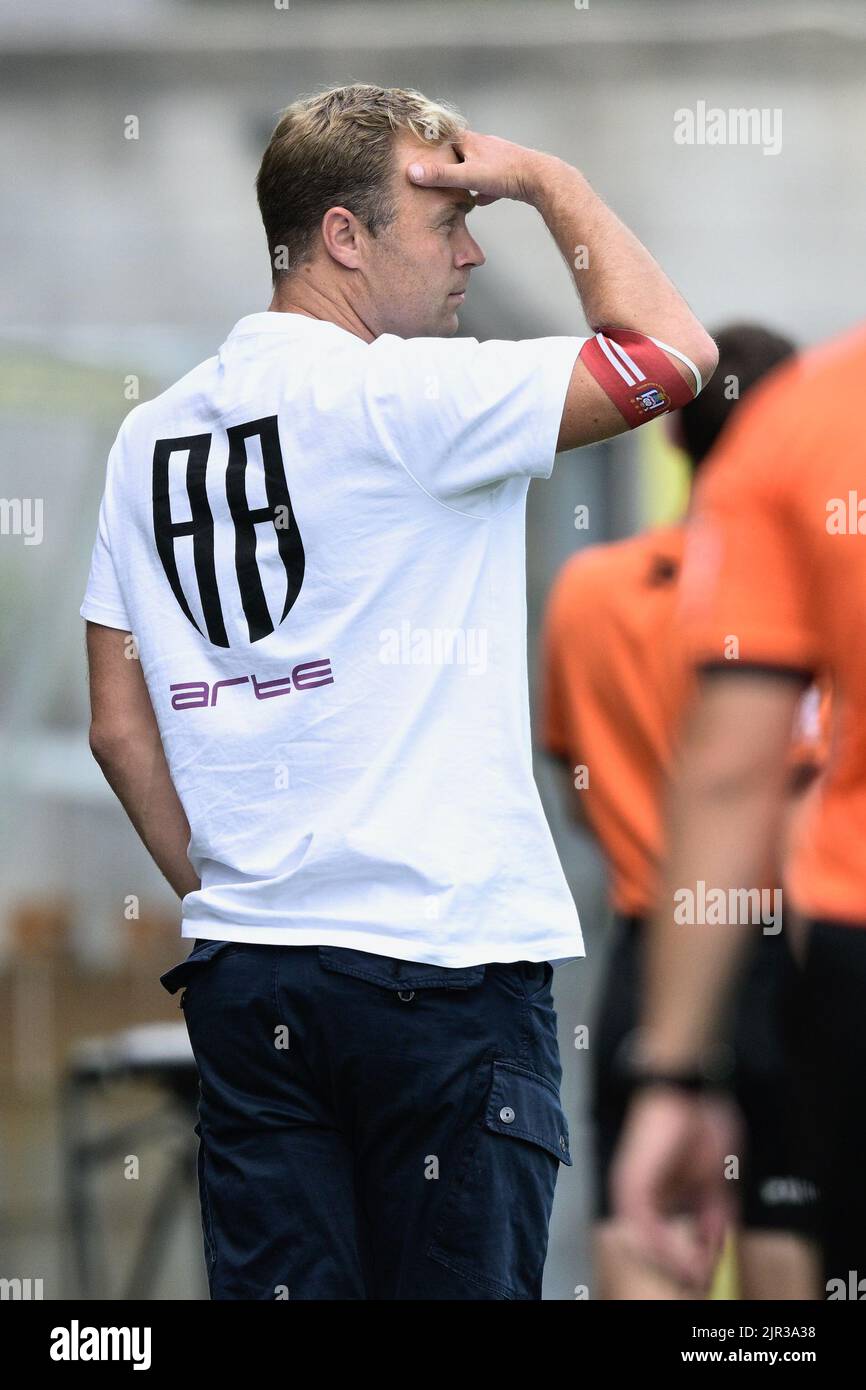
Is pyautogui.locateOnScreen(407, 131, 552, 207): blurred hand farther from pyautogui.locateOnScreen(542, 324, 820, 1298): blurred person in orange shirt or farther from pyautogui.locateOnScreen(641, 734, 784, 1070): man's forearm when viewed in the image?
pyautogui.locateOnScreen(641, 734, 784, 1070): man's forearm

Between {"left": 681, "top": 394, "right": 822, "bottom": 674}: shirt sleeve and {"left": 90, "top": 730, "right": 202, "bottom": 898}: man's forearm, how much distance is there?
1088 millimetres

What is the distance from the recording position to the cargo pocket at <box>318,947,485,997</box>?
76.5 inches

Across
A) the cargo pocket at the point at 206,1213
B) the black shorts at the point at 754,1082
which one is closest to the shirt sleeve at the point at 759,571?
the cargo pocket at the point at 206,1213

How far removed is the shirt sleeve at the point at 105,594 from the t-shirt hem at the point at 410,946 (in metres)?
0.44

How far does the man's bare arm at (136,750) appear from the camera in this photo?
2.29 meters

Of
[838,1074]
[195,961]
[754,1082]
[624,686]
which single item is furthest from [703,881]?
[624,686]

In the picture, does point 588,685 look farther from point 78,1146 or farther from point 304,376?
point 78,1146

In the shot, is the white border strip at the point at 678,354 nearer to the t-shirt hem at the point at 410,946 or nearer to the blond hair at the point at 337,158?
the blond hair at the point at 337,158

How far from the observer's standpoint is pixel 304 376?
2.03m

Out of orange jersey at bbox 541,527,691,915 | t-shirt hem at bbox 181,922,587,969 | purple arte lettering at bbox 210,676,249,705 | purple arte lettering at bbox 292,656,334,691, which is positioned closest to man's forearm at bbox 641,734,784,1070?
t-shirt hem at bbox 181,922,587,969

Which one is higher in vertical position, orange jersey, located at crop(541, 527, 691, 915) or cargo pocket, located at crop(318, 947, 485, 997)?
orange jersey, located at crop(541, 527, 691, 915)

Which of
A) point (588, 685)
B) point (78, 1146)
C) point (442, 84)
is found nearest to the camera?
point (588, 685)
